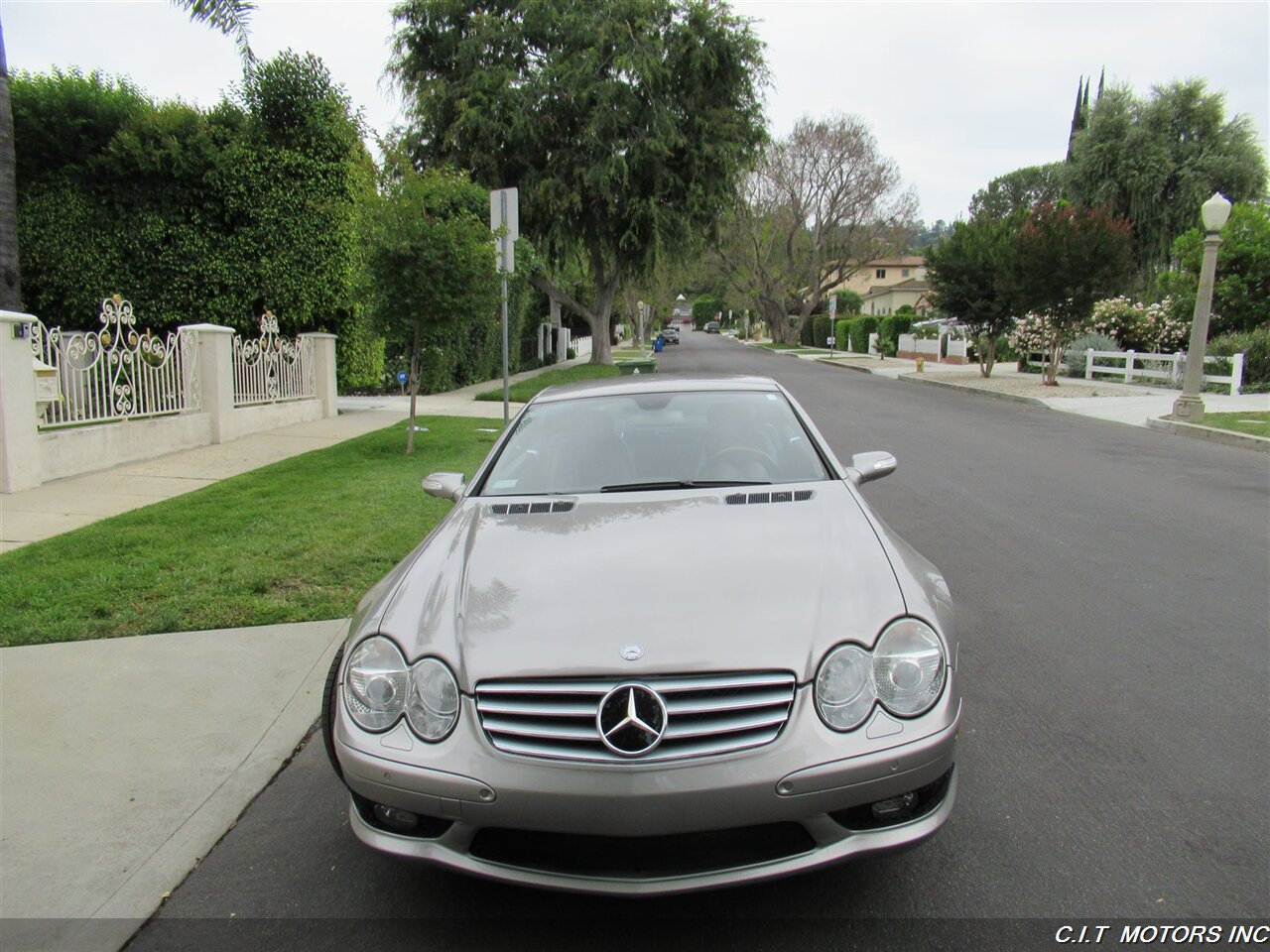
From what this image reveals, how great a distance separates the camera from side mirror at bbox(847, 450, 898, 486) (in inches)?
170

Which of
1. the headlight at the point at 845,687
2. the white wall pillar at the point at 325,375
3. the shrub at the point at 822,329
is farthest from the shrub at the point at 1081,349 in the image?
the shrub at the point at 822,329

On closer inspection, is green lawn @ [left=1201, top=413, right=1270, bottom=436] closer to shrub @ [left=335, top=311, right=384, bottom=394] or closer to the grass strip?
the grass strip

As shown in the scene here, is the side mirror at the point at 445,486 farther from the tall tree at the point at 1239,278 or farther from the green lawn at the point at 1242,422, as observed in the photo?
the tall tree at the point at 1239,278

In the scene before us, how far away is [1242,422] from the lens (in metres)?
14.8

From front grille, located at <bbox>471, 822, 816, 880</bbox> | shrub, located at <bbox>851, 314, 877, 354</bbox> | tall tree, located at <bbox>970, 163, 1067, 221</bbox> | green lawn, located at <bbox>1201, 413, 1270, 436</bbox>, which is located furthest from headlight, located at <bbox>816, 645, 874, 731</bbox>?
tall tree, located at <bbox>970, 163, 1067, 221</bbox>

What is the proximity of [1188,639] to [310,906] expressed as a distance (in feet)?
14.9

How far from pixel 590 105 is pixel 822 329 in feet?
129

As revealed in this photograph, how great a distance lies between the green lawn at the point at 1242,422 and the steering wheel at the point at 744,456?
12.6m

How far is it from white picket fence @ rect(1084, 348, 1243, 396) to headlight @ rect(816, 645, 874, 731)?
22.0 meters

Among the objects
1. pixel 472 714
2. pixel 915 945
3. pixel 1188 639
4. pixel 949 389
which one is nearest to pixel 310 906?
pixel 472 714

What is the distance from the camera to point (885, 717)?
2506mm

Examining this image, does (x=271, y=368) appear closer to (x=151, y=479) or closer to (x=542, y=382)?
(x=151, y=479)

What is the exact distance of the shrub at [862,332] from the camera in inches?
2121

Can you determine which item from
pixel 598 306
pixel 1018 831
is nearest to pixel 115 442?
pixel 1018 831
